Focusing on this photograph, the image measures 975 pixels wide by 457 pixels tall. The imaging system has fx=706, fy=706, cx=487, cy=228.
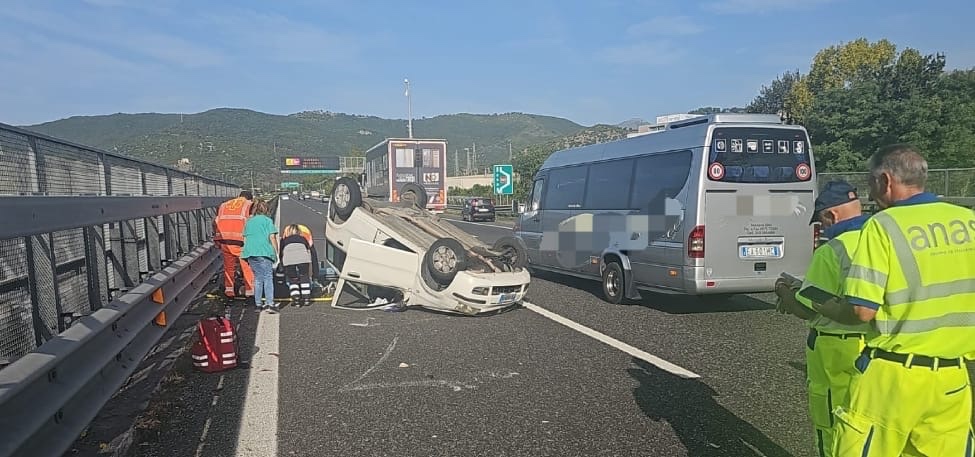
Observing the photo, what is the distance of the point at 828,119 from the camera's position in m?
45.1

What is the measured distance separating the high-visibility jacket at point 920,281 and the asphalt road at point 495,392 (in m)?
1.92

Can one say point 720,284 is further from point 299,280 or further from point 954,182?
point 954,182

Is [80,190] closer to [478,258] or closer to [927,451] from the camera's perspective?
[478,258]

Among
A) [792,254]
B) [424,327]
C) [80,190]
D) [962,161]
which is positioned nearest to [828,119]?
[962,161]

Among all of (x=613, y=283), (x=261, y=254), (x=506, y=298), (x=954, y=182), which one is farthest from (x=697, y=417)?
(x=954, y=182)

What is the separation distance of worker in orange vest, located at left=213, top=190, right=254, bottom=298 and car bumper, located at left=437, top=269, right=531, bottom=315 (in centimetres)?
325

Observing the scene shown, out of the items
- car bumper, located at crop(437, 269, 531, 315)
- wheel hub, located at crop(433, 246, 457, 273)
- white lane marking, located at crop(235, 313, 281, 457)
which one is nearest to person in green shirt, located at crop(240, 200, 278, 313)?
white lane marking, located at crop(235, 313, 281, 457)

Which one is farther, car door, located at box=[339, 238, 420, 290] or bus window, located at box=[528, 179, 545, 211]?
bus window, located at box=[528, 179, 545, 211]

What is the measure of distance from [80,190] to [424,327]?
3912 millimetres

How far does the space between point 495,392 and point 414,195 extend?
736cm

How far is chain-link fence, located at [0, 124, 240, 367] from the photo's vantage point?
148 inches

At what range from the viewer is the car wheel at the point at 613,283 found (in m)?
9.78

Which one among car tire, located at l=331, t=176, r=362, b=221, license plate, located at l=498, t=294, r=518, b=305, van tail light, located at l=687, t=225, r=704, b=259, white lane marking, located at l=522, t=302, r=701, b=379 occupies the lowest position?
white lane marking, located at l=522, t=302, r=701, b=379

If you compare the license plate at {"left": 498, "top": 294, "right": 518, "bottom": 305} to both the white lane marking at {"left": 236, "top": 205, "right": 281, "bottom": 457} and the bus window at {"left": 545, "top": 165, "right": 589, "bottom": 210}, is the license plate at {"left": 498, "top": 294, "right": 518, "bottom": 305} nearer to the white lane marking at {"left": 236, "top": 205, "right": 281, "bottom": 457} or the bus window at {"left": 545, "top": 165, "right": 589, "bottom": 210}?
the white lane marking at {"left": 236, "top": 205, "right": 281, "bottom": 457}
